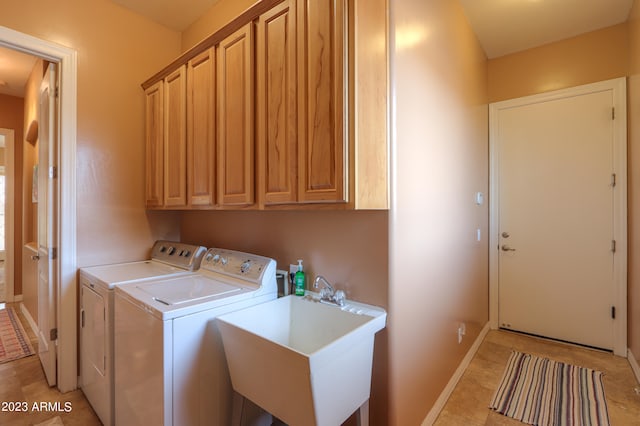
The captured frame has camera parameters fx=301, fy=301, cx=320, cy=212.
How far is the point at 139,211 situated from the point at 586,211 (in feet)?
12.9

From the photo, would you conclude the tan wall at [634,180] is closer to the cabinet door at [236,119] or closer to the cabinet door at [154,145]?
the cabinet door at [236,119]

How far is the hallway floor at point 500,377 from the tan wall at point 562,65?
2.41 metres

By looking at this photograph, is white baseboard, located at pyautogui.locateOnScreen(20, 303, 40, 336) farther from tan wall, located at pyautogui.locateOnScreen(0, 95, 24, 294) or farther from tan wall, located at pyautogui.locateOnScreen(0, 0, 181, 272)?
tan wall, located at pyautogui.locateOnScreen(0, 0, 181, 272)

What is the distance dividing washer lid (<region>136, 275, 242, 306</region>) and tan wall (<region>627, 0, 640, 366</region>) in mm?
2961

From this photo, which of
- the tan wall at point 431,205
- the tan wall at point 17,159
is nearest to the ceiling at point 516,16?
the tan wall at point 431,205

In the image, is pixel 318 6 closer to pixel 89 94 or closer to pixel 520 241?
pixel 89 94

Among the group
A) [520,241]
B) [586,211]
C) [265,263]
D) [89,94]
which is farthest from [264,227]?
[586,211]

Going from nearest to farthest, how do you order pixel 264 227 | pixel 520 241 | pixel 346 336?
pixel 346 336, pixel 264 227, pixel 520 241

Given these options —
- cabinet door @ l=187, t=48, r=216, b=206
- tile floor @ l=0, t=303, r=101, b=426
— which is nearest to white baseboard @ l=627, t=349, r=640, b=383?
cabinet door @ l=187, t=48, r=216, b=206

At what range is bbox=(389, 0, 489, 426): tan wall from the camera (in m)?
1.47

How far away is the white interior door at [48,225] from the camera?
7.04 feet

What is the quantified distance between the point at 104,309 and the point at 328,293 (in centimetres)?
130

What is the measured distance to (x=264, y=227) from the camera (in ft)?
6.60

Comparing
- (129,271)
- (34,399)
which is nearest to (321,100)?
(129,271)
